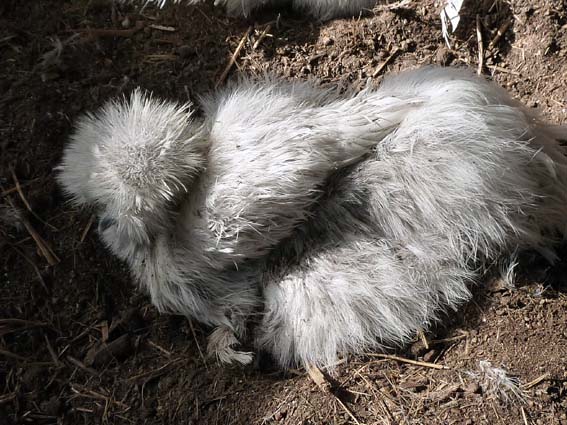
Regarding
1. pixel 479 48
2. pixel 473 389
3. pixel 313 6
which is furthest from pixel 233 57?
pixel 473 389

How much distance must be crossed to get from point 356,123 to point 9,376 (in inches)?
58.9

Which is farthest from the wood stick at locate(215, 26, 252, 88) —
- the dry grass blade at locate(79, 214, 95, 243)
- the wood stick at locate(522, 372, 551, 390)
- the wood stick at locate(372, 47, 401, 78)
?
the wood stick at locate(522, 372, 551, 390)

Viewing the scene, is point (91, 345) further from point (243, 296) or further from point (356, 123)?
point (356, 123)

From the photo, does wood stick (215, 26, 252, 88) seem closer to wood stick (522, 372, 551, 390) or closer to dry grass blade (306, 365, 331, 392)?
dry grass blade (306, 365, 331, 392)

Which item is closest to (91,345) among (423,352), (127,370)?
(127,370)

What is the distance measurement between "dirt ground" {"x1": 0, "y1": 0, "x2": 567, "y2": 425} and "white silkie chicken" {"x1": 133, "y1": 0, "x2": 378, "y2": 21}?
0.04m

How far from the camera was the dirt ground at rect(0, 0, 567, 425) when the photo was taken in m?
2.05

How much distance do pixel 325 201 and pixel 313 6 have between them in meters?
0.93

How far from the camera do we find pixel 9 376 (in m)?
2.22

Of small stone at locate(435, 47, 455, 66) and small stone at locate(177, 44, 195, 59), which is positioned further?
small stone at locate(177, 44, 195, 59)

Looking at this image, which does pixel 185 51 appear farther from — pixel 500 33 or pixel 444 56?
pixel 500 33

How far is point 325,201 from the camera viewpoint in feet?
7.02

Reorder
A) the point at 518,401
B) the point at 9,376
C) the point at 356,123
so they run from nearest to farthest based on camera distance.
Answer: the point at 518,401
the point at 356,123
the point at 9,376

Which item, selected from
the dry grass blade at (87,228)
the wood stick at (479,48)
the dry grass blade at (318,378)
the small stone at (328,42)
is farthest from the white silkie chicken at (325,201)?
the small stone at (328,42)
